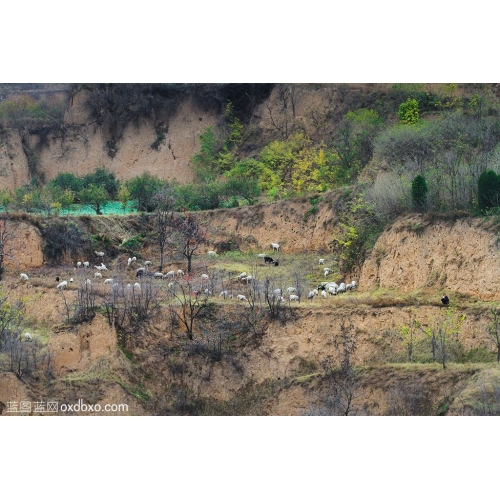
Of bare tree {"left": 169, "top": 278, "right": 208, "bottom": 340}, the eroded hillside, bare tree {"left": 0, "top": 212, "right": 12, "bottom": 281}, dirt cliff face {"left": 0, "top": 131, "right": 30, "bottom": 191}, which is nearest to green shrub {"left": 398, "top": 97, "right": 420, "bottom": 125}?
the eroded hillside

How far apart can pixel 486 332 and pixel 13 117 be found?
30747 millimetres

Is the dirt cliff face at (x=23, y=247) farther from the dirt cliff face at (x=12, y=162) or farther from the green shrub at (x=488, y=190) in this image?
the green shrub at (x=488, y=190)

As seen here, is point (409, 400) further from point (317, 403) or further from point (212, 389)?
point (212, 389)

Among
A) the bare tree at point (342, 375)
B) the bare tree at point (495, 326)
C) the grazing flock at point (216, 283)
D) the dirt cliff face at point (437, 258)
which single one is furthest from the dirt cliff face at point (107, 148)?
the bare tree at point (495, 326)

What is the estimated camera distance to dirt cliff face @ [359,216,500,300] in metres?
42.8

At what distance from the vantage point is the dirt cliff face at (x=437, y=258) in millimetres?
42750

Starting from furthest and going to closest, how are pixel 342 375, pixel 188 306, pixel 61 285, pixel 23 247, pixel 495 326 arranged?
pixel 23 247, pixel 61 285, pixel 188 306, pixel 342 375, pixel 495 326

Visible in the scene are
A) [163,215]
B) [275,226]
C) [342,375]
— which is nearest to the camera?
[342,375]

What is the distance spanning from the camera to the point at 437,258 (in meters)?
44.2

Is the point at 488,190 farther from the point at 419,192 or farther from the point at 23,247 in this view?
the point at 23,247

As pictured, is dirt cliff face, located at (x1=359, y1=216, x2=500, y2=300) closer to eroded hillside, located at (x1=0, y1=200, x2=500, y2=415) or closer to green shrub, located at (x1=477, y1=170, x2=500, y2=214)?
eroded hillside, located at (x1=0, y1=200, x2=500, y2=415)

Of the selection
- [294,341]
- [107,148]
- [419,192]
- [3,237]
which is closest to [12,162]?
[107,148]

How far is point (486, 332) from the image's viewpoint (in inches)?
1629

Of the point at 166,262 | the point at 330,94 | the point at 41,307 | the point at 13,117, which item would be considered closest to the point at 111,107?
the point at 13,117
